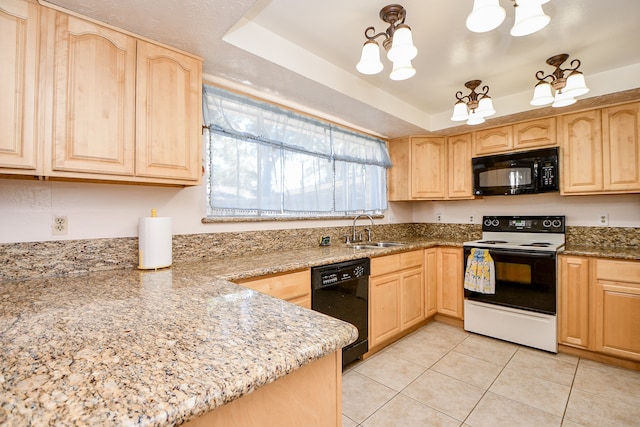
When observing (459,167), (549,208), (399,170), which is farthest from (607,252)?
(399,170)

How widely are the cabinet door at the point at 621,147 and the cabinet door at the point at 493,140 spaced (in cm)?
71

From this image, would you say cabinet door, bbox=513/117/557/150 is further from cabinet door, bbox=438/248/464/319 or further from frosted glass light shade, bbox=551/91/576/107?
cabinet door, bbox=438/248/464/319

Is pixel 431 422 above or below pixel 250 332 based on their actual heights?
below

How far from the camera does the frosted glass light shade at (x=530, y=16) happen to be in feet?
4.08

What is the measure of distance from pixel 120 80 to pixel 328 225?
1.99m

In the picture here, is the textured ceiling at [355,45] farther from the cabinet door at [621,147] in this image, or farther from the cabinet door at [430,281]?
the cabinet door at [430,281]

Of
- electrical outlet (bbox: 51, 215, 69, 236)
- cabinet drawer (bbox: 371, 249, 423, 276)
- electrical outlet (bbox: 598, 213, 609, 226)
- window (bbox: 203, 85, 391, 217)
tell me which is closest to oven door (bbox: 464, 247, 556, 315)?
cabinet drawer (bbox: 371, 249, 423, 276)

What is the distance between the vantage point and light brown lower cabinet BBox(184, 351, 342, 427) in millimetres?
667

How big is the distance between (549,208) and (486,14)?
2606mm

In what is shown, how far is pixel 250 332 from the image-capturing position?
2.62 feet

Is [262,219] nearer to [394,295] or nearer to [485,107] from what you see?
[394,295]

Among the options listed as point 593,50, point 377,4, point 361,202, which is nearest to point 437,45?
point 377,4

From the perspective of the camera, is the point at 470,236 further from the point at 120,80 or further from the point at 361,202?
the point at 120,80

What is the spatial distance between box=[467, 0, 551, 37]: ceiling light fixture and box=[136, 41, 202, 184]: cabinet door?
57.7 inches
